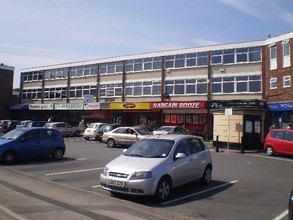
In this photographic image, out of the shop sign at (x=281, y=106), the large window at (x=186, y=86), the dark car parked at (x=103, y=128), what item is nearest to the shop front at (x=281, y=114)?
the shop sign at (x=281, y=106)

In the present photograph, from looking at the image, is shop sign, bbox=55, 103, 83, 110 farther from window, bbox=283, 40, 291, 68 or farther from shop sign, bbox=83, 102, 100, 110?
window, bbox=283, 40, 291, 68

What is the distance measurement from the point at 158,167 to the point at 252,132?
18.0 meters

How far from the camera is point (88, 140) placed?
32.5 m

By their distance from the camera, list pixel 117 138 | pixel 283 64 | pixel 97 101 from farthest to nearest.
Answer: pixel 97 101, pixel 283 64, pixel 117 138

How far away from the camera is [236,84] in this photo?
36.2 metres

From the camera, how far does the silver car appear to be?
916cm

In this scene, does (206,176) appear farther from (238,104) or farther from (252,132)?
(238,104)

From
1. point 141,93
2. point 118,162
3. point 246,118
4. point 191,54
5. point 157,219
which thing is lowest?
point 157,219

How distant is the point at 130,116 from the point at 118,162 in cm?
→ 3432

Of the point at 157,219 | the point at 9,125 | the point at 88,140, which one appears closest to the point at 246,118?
the point at 88,140

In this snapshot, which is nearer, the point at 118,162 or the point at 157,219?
the point at 157,219

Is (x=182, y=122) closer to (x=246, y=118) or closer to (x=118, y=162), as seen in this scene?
(x=246, y=118)

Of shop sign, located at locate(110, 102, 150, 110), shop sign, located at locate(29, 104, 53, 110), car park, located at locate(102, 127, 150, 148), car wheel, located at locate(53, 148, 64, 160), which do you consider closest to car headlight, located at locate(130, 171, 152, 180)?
car wheel, located at locate(53, 148, 64, 160)

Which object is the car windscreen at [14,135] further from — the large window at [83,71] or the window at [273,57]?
the large window at [83,71]
